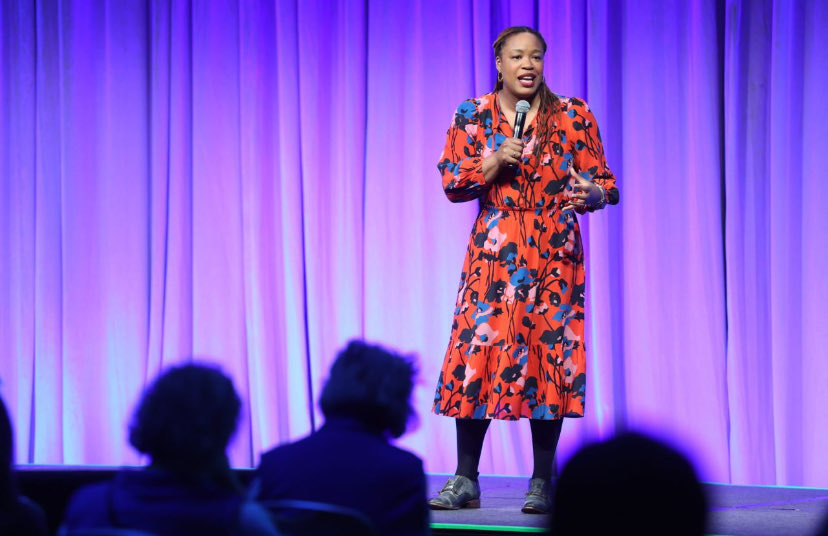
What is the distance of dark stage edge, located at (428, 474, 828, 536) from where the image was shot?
9.38 ft

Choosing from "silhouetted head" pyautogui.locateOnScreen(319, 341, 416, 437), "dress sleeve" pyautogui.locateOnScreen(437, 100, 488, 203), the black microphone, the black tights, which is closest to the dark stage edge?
the black tights

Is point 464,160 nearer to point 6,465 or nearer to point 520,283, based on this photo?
point 520,283

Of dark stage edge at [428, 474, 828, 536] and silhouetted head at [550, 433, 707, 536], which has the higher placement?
silhouetted head at [550, 433, 707, 536]

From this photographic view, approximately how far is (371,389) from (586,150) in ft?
4.84

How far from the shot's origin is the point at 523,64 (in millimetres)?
3158

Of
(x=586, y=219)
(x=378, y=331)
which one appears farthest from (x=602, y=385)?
(x=378, y=331)

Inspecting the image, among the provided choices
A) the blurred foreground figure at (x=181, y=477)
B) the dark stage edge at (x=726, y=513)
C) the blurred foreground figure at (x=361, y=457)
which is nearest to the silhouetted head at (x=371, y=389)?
the blurred foreground figure at (x=361, y=457)

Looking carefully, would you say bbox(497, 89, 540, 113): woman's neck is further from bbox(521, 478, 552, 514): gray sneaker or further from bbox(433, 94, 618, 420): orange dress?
bbox(521, 478, 552, 514): gray sneaker

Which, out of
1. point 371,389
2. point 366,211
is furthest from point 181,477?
point 366,211

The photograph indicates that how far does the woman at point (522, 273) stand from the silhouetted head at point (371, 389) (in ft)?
3.50

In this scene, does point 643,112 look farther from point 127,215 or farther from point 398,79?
point 127,215

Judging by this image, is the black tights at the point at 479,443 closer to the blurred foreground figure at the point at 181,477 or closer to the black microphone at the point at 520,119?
the black microphone at the point at 520,119

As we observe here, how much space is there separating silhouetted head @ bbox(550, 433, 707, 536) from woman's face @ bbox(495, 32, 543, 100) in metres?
2.09

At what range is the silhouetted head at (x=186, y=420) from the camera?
1692 mm
